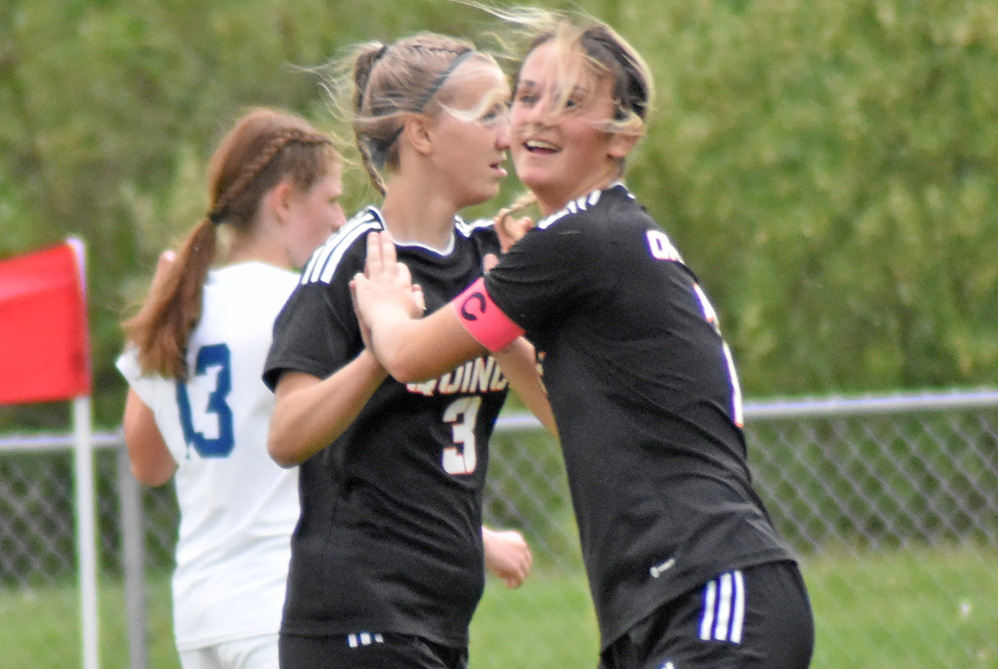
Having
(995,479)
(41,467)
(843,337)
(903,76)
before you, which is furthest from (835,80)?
(41,467)

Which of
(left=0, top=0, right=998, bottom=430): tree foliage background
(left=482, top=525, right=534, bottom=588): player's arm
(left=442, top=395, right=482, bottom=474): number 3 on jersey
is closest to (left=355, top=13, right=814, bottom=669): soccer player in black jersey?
(left=442, top=395, right=482, bottom=474): number 3 on jersey

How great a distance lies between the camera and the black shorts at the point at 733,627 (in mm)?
2055

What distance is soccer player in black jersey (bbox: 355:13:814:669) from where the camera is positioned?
2.09 metres

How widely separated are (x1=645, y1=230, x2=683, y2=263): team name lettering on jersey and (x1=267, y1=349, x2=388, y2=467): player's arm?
533 millimetres

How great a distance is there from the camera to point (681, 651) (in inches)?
81.3

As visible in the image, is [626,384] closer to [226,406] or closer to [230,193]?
[226,406]

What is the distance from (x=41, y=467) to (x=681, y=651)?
322 cm

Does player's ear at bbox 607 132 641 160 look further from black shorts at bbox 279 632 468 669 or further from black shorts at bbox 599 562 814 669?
black shorts at bbox 279 632 468 669

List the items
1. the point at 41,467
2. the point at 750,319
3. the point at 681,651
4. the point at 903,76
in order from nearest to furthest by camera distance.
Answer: the point at 681,651, the point at 41,467, the point at 750,319, the point at 903,76

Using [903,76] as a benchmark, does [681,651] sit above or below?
above

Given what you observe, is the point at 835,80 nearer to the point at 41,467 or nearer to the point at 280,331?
the point at 41,467

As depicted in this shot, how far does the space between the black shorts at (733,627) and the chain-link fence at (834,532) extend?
6.12 feet

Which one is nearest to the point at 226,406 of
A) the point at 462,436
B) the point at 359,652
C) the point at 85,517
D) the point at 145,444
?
the point at 145,444

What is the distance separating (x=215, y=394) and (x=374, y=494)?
2.15ft
